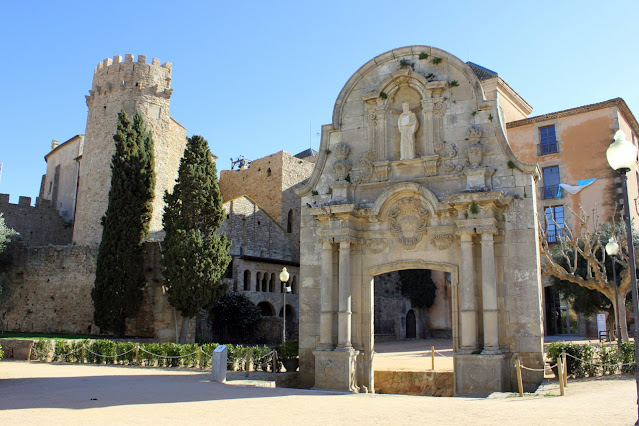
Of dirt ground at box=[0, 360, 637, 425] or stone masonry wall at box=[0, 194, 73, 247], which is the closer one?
dirt ground at box=[0, 360, 637, 425]

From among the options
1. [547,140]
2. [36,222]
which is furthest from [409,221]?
[36,222]

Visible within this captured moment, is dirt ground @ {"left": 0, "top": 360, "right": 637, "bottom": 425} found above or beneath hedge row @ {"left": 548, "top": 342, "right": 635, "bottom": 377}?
beneath

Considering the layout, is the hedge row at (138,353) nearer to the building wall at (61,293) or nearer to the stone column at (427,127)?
the building wall at (61,293)

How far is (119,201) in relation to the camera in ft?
91.4

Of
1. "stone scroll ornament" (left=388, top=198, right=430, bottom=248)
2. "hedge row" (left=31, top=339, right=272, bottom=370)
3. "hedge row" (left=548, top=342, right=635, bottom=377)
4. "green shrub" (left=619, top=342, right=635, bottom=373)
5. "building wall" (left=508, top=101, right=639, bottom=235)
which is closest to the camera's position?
"hedge row" (left=548, top=342, right=635, bottom=377)

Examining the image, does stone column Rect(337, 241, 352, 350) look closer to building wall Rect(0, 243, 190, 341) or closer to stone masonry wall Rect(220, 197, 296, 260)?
building wall Rect(0, 243, 190, 341)

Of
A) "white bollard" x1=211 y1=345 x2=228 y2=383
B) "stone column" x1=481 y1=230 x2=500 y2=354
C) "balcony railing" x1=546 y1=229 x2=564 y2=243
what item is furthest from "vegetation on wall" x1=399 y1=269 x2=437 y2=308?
"white bollard" x1=211 y1=345 x2=228 y2=383

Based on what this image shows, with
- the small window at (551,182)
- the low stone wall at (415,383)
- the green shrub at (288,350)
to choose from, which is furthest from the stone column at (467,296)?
the small window at (551,182)

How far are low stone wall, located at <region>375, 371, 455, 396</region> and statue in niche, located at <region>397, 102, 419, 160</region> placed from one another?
6089 millimetres

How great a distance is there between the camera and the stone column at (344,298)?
47.3 feet

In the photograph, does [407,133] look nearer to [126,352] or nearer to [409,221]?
[409,221]

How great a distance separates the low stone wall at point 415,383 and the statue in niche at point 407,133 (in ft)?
20.0

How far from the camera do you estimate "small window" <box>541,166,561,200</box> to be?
34.1 meters

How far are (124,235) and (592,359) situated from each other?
21.6 meters
